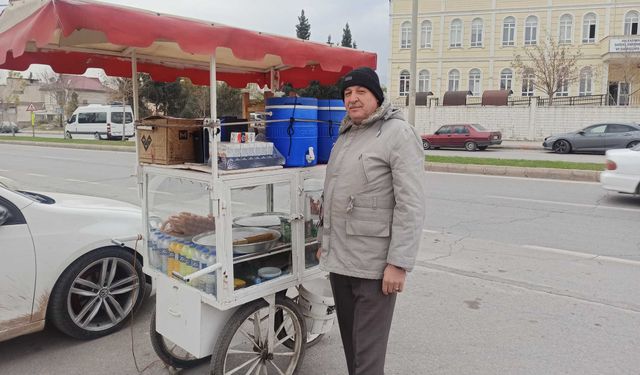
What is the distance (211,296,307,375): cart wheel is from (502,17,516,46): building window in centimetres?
4036

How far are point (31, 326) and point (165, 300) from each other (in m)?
1.11

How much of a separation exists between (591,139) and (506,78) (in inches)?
788

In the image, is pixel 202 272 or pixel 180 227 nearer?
pixel 202 272

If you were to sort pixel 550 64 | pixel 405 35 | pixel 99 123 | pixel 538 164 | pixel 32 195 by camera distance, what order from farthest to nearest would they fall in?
pixel 405 35 → pixel 550 64 → pixel 99 123 → pixel 538 164 → pixel 32 195

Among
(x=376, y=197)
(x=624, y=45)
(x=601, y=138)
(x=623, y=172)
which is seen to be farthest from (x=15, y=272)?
(x=624, y=45)

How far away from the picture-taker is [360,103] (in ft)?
8.23

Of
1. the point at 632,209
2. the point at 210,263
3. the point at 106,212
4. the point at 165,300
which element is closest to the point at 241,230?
the point at 210,263

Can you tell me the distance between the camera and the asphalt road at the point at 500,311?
3434 millimetres

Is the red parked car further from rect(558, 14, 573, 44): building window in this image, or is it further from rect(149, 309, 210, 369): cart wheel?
rect(149, 309, 210, 369): cart wheel

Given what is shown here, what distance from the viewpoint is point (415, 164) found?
2.38 metres

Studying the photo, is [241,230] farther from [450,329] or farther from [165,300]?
[450,329]

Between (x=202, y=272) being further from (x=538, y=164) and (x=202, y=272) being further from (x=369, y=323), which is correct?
(x=538, y=164)

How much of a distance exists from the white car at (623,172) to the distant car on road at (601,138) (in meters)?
12.4

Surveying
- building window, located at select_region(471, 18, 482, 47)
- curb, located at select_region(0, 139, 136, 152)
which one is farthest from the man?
building window, located at select_region(471, 18, 482, 47)
